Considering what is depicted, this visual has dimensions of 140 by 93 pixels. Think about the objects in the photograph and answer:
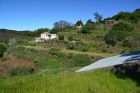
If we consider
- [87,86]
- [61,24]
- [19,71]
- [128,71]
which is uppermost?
[61,24]

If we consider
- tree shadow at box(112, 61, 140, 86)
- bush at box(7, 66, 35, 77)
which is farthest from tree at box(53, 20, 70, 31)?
tree shadow at box(112, 61, 140, 86)

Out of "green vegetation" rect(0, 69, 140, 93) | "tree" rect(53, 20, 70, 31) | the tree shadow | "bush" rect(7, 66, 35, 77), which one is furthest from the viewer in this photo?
"tree" rect(53, 20, 70, 31)

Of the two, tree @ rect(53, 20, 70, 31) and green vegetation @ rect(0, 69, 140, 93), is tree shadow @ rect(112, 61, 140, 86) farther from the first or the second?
tree @ rect(53, 20, 70, 31)

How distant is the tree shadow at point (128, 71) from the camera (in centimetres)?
531

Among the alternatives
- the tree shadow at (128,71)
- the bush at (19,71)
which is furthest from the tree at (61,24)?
the tree shadow at (128,71)

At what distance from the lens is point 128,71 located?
18.6ft

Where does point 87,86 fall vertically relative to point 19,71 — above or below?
above

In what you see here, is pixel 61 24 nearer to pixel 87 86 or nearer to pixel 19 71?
pixel 19 71

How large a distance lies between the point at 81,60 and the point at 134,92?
11902 millimetres

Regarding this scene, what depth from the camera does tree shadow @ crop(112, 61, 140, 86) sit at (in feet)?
17.4

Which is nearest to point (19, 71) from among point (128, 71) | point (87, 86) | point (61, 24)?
point (87, 86)

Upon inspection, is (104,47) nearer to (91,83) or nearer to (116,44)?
(116,44)

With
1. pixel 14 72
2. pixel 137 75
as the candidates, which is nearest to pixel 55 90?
pixel 137 75

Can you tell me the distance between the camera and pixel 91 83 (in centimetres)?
519
